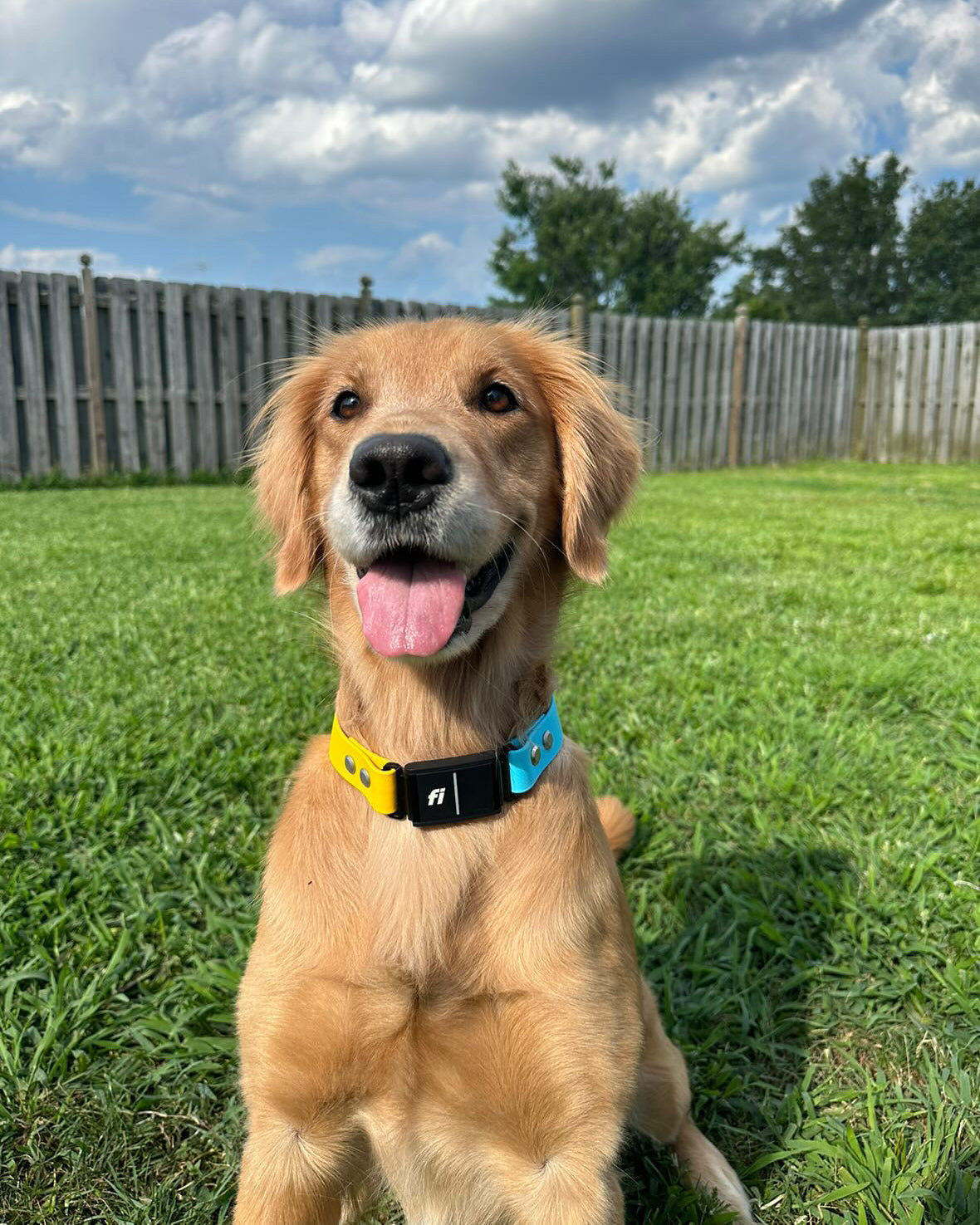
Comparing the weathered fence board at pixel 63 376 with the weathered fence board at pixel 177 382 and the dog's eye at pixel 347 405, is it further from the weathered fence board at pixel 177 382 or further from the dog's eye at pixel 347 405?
the dog's eye at pixel 347 405

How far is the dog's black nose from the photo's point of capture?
5.07ft

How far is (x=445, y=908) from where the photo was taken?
156cm

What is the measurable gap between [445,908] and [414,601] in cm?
55

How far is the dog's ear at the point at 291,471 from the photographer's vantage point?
2.04 meters

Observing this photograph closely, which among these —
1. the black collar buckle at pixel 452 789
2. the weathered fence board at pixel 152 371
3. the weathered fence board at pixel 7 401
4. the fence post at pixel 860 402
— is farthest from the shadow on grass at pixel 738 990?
the fence post at pixel 860 402

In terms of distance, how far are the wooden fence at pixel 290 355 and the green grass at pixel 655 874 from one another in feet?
12.0

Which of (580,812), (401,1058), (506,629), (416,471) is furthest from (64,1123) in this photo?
(416,471)

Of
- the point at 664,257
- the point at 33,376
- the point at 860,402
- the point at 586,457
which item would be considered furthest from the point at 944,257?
the point at 586,457

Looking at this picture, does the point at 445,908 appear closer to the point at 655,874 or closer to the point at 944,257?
the point at 655,874

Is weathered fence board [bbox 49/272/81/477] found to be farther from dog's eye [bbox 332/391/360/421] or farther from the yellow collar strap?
the yellow collar strap

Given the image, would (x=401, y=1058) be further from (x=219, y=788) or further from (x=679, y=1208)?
(x=219, y=788)

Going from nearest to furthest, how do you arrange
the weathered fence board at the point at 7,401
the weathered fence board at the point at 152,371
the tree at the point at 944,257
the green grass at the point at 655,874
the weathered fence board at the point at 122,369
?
1. the green grass at the point at 655,874
2. the weathered fence board at the point at 7,401
3. the weathered fence board at the point at 122,369
4. the weathered fence board at the point at 152,371
5. the tree at the point at 944,257

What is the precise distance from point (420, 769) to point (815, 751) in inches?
89.3

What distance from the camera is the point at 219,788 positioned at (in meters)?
2.98
